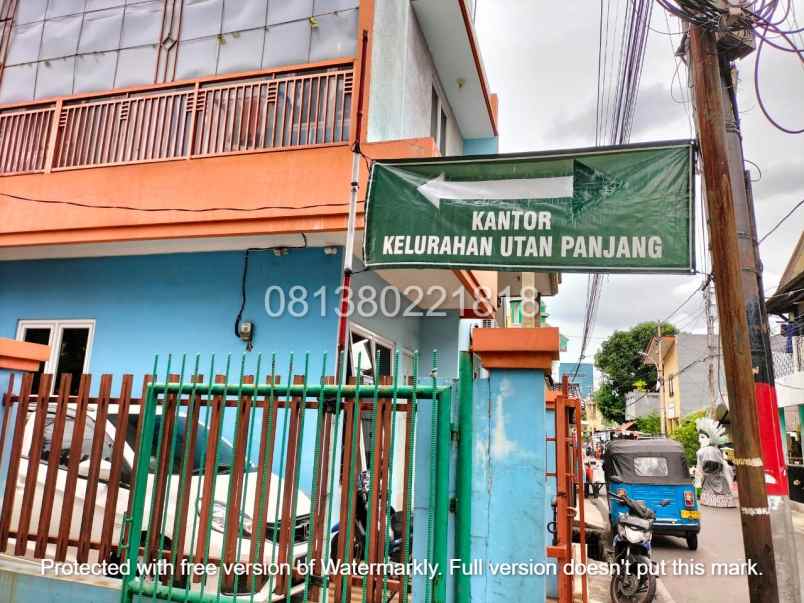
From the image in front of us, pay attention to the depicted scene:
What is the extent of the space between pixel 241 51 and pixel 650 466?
10.2 meters

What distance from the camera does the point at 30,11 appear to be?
338 inches

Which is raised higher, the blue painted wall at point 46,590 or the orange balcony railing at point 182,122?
the orange balcony railing at point 182,122

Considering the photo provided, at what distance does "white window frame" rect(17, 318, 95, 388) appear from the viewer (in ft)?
25.3

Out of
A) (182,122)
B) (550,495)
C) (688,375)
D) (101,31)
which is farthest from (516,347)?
(688,375)

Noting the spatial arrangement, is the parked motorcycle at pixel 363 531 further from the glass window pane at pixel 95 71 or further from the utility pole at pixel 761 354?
the glass window pane at pixel 95 71

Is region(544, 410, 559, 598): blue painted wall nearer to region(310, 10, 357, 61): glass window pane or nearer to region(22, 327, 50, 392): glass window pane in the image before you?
region(310, 10, 357, 61): glass window pane

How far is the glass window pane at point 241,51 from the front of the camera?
731 centimetres

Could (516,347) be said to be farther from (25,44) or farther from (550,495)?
(25,44)

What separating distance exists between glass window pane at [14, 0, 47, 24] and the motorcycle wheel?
10.7 metres

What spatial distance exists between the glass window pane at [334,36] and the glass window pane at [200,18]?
4.83 feet

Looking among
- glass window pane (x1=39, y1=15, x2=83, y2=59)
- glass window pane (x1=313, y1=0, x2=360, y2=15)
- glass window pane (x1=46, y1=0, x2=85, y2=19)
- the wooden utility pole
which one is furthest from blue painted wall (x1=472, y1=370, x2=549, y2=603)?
glass window pane (x1=46, y1=0, x2=85, y2=19)

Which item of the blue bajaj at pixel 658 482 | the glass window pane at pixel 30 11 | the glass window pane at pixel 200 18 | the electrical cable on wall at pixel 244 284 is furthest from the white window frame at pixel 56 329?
the blue bajaj at pixel 658 482

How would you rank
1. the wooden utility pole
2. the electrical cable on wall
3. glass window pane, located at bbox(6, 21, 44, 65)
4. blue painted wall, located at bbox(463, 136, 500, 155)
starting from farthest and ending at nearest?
blue painted wall, located at bbox(463, 136, 500, 155) → glass window pane, located at bbox(6, 21, 44, 65) → the electrical cable on wall → the wooden utility pole

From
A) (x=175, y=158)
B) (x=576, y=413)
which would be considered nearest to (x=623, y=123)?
(x=576, y=413)
